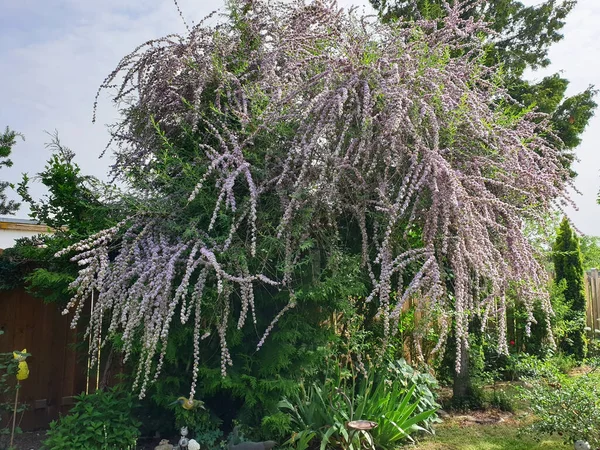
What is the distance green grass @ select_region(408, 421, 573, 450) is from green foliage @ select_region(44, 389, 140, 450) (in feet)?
7.11

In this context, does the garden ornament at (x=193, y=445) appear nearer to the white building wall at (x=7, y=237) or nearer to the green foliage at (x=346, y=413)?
the green foliage at (x=346, y=413)

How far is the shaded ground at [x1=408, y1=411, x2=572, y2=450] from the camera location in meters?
4.10

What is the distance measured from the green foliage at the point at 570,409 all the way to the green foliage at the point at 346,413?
866mm

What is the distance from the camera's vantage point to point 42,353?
15.7ft

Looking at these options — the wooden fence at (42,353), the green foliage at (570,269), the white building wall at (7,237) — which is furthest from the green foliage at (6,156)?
the green foliage at (570,269)

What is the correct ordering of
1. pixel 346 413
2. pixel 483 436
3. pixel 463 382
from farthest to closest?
pixel 463 382
pixel 483 436
pixel 346 413

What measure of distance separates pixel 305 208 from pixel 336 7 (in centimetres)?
210

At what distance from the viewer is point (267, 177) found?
3395 mm

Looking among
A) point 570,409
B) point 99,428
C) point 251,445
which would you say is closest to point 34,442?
point 99,428

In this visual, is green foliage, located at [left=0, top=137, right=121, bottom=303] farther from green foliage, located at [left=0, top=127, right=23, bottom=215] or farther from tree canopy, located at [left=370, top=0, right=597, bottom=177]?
tree canopy, located at [left=370, top=0, right=597, bottom=177]

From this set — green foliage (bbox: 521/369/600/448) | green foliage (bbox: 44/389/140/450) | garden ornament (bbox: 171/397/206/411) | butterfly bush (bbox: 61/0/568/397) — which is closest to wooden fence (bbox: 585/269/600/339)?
green foliage (bbox: 521/369/600/448)

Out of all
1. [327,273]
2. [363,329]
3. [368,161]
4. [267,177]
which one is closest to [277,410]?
[327,273]

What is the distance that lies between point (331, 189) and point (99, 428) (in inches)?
86.9

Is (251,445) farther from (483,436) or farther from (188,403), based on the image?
(483,436)
